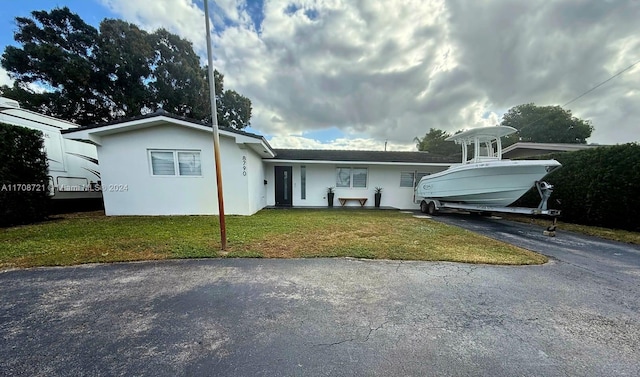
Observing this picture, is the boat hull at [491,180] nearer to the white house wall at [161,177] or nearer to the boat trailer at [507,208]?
the boat trailer at [507,208]

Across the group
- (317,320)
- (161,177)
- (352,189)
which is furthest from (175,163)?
(352,189)

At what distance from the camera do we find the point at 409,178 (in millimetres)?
12266

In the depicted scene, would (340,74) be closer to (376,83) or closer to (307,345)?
(376,83)

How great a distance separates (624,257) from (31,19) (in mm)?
28684

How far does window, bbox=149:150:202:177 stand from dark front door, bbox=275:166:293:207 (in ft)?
14.4

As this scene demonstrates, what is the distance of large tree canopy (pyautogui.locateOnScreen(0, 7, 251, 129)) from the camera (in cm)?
1341

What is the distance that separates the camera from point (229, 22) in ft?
27.1

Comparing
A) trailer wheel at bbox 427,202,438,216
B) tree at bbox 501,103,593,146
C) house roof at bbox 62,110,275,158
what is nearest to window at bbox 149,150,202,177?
house roof at bbox 62,110,275,158

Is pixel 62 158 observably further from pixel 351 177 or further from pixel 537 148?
pixel 537 148

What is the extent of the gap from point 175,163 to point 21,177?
3935 mm

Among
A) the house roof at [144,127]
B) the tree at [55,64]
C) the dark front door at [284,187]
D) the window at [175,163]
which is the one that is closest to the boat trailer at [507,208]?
the dark front door at [284,187]

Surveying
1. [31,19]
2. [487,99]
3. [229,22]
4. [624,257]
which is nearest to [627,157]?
[624,257]

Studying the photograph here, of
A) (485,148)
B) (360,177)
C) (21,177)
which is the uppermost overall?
(485,148)

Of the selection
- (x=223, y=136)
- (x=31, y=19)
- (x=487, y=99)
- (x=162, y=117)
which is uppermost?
(x=31, y=19)
